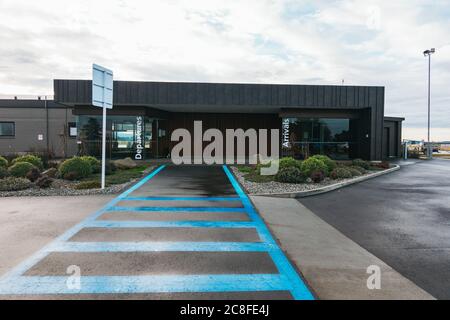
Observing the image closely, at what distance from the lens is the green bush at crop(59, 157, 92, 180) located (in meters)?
13.2

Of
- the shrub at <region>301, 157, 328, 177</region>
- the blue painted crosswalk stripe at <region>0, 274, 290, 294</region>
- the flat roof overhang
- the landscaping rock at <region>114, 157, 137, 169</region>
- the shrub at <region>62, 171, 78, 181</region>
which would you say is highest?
the flat roof overhang

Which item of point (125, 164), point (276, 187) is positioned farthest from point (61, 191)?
point (125, 164)

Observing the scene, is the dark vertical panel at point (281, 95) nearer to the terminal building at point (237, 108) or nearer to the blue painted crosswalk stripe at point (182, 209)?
the terminal building at point (237, 108)

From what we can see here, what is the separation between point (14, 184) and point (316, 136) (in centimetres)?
1789

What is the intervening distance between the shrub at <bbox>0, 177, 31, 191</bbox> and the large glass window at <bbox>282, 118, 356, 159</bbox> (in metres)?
15.6

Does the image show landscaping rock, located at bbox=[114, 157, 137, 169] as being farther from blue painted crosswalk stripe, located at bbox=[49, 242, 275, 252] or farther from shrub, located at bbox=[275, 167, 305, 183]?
blue painted crosswalk stripe, located at bbox=[49, 242, 275, 252]

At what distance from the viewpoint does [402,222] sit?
24.1 ft

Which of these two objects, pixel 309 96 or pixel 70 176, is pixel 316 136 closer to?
pixel 309 96

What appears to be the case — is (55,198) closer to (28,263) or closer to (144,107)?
(28,263)

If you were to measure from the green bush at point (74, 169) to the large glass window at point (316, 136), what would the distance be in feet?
43.5

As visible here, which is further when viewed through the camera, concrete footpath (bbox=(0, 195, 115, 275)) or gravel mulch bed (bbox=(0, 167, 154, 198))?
gravel mulch bed (bbox=(0, 167, 154, 198))

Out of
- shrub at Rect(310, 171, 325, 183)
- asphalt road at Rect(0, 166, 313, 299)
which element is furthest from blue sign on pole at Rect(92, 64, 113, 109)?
shrub at Rect(310, 171, 325, 183)

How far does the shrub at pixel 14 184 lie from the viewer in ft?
36.0

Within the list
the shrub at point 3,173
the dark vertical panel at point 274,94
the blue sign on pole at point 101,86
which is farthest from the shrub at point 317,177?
the shrub at point 3,173
